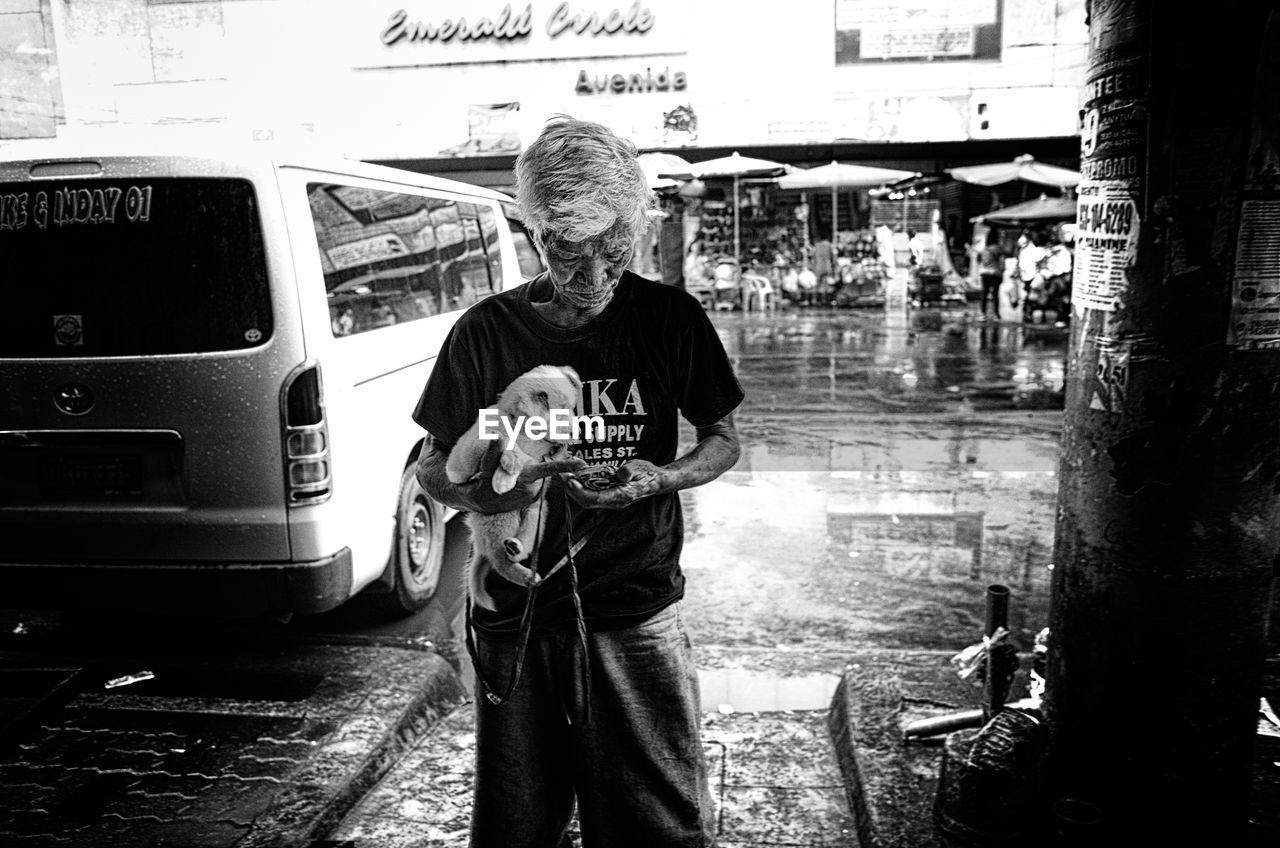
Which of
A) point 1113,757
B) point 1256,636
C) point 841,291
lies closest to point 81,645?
point 1113,757

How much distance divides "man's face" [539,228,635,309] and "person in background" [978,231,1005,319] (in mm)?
19277

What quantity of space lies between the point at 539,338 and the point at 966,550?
4.49 meters

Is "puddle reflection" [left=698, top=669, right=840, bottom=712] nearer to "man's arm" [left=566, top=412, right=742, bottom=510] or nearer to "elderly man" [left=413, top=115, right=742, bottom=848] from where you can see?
"elderly man" [left=413, top=115, right=742, bottom=848]

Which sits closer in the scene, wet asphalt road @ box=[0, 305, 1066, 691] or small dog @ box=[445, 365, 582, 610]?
small dog @ box=[445, 365, 582, 610]

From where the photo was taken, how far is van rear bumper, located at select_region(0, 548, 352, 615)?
3.79 meters

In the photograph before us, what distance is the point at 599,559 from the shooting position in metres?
2.06

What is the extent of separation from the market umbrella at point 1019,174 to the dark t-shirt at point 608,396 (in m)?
17.4

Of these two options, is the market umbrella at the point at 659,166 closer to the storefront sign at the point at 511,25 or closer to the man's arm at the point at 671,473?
the storefront sign at the point at 511,25

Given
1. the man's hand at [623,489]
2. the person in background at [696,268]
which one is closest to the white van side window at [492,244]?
the man's hand at [623,489]

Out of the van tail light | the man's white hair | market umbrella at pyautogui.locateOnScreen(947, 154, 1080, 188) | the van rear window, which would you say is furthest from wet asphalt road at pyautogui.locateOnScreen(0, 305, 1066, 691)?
market umbrella at pyautogui.locateOnScreen(947, 154, 1080, 188)

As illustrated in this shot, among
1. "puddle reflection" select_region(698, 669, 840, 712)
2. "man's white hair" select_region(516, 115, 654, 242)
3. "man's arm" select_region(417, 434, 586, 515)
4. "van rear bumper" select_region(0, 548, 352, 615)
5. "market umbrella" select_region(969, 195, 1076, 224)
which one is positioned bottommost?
"puddle reflection" select_region(698, 669, 840, 712)

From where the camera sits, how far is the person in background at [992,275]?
19.8 meters

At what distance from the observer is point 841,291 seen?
22453mm

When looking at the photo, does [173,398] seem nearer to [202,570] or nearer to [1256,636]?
[202,570]
